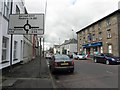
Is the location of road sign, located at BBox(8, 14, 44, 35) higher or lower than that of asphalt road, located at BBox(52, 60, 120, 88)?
higher

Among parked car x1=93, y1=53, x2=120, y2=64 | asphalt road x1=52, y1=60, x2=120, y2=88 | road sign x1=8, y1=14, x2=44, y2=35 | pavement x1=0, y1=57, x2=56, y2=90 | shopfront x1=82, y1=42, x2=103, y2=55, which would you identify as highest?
road sign x1=8, y1=14, x2=44, y2=35

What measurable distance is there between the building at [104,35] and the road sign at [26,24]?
22753 millimetres

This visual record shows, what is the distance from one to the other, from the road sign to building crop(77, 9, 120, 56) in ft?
74.6

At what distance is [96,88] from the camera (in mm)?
7887

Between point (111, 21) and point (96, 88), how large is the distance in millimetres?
27793

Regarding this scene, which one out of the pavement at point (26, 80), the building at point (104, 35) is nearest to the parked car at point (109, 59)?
the building at point (104, 35)

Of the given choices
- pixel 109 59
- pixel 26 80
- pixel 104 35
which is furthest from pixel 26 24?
pixel 104 35

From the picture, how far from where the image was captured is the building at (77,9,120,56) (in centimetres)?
3180

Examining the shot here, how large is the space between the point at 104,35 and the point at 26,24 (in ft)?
90.3

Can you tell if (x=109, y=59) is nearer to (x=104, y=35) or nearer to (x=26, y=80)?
(x=104, y=35)

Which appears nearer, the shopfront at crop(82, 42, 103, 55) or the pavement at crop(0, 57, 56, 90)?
the pavement at crop(0, 57, 56, 90)

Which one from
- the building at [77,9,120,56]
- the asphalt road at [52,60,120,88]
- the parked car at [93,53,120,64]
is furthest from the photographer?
the building at [77,9,120,56]

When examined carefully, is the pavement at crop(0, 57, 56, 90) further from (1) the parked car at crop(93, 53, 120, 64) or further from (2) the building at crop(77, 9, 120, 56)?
(2) the building at crop(77, 9, 120, 56)

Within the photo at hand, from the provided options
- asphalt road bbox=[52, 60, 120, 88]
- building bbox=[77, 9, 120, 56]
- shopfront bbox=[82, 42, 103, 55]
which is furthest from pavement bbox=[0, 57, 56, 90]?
shopfront bbox=[82, 42, 103, 55]
